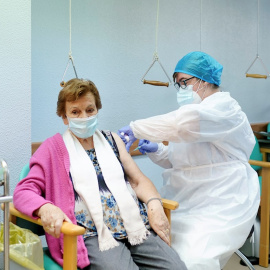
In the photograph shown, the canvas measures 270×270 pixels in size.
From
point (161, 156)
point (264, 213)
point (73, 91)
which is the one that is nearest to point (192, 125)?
point (161, 156)

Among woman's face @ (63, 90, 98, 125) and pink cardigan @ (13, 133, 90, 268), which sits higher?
A: woman's face @ (63, 90, 98, 125)

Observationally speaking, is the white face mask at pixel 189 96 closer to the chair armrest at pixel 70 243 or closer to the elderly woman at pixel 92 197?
the elderly woman at pixel 92 197

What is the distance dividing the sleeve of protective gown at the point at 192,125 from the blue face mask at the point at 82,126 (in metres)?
0.28

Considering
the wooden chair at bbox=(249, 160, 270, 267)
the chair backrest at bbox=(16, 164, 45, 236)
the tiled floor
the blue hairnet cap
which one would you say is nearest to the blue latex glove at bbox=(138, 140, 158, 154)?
the blue hairnet cap

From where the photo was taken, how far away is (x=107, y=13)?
106 inches

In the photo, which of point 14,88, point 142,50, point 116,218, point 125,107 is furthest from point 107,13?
point 116,218

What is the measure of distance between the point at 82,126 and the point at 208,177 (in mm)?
742

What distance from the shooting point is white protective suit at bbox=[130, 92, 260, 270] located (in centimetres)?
193

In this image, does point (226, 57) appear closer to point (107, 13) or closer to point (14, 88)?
point (107, 13)

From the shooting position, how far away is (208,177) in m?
2.13

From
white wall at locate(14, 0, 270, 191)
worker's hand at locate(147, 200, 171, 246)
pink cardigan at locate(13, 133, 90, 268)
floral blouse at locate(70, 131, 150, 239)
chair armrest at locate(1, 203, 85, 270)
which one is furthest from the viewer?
white wall at locate(14, 0, 270, 191)

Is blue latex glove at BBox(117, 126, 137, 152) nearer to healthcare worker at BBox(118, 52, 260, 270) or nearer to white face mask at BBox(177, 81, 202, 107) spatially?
healthcare worker at BBox(118, 52, 260, 270)

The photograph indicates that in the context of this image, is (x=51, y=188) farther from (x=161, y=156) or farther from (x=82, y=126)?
(x=161, y=156)

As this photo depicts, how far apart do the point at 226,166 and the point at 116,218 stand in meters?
0.71
